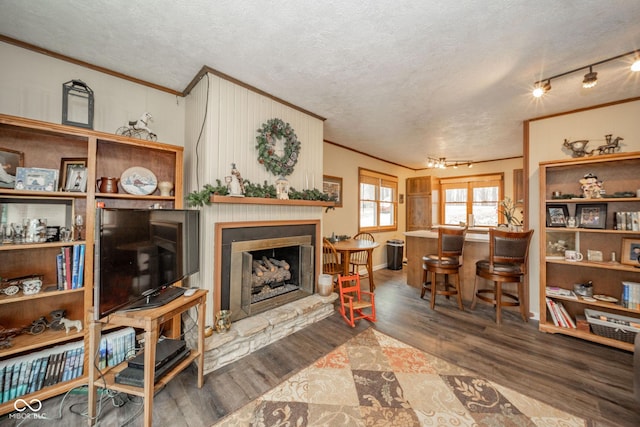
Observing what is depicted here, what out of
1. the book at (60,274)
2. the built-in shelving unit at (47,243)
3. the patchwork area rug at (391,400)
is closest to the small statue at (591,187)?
the patchwork area rug at (391,400)

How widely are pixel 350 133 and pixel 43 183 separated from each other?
354 cm

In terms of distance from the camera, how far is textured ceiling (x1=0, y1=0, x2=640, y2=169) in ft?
4.90

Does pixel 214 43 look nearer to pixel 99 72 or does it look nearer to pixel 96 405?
pixel 99 72

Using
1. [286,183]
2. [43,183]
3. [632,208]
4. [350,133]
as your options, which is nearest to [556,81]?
[632,208]

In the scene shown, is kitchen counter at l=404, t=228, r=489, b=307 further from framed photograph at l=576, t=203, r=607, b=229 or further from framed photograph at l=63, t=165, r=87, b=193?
framed photograph at l=63, t=165, r=87, b=193

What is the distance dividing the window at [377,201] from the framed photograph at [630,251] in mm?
3471

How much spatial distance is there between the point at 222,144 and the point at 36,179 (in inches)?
51.9

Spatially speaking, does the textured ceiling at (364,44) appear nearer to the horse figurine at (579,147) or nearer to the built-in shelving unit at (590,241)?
the horse figurine at (579,147)

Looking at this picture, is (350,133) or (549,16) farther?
(350,133)

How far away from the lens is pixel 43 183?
5.56ft

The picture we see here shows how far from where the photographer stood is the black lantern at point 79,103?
186 centimetres

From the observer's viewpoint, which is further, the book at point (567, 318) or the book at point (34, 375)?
the book at point (567, 318)

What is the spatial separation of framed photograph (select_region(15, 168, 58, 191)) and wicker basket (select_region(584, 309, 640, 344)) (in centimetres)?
512

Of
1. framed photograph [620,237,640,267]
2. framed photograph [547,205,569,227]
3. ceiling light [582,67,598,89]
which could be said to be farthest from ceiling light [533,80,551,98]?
framed photograph [620,237,640,267]
